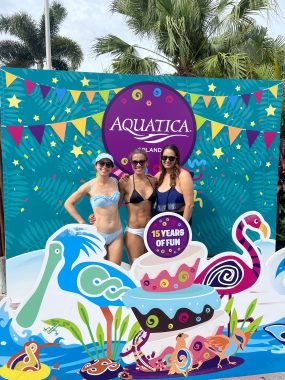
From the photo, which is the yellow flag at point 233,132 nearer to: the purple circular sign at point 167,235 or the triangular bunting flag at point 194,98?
the triangular bunting flag at point 194,98

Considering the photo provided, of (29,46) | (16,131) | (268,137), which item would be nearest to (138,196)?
(16,131)

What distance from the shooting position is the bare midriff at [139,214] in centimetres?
308

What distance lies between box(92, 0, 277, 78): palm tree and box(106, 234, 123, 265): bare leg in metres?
7.95

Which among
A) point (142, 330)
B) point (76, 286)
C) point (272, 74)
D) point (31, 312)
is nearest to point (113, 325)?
point (142, 330)

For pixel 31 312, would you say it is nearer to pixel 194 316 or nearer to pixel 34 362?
pixel 34 362

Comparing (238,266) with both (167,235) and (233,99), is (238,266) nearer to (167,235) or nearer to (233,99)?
(167,235)

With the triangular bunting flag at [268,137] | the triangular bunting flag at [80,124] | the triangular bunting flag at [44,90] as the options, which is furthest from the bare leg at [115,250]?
the triangular bunting flag at [268,137]

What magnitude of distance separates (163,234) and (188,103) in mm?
1119

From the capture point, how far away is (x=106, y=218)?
3031mm

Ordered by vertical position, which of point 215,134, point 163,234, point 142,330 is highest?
point 215,134

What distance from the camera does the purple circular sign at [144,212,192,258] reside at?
10.0ft

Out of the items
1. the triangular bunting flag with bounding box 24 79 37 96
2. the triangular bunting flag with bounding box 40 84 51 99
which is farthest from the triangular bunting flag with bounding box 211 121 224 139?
the triangular bunting flag with bounding box 24 79 37 96

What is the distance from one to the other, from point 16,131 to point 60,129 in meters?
0.33

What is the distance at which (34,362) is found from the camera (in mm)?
3061
